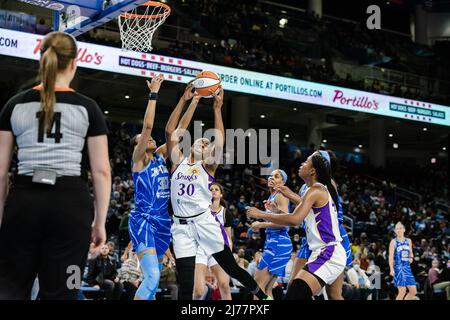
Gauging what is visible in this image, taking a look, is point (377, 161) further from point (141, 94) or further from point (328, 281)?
point (328, 281)

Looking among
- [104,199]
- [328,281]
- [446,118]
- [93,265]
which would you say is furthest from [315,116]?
[104,199]

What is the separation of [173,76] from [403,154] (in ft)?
69.3

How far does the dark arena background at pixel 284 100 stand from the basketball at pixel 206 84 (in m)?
1.45

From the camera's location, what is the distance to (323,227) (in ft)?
16.9

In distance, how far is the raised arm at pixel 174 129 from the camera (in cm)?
577

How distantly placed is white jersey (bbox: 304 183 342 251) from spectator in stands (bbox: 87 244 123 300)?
17.4 ft

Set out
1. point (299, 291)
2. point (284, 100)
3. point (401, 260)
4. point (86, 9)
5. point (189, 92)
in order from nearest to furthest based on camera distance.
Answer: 1. point (299, 291)
2. point (189, 92)
3. point (86, 9)
4. point (401, 260)
5. point (284, 100)

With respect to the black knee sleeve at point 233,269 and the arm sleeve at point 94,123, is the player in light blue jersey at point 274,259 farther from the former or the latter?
the arm sleeve at point 94,123

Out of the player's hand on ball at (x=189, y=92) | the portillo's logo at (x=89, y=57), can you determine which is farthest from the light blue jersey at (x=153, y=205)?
the portillo's logo at (x=89, y=57)

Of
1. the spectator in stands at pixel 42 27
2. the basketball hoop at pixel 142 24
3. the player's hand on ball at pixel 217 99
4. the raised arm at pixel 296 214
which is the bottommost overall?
the raised arm at pixel 296 214

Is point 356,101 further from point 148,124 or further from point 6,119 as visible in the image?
point 6,119

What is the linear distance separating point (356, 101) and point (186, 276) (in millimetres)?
17721

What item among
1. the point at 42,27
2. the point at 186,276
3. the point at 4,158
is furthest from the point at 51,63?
the point at 42,27

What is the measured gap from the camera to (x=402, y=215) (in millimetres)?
21859
